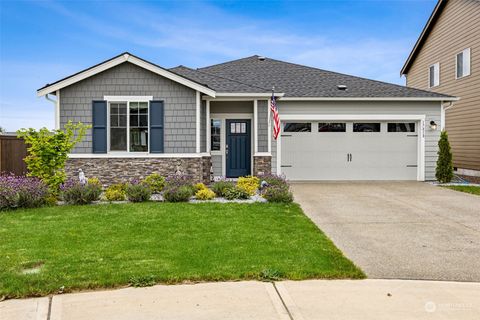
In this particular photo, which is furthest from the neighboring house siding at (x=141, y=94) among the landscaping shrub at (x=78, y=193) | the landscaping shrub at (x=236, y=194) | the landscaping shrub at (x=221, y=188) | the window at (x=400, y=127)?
the window at (x=400, y=127)

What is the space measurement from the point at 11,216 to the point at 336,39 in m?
19.1

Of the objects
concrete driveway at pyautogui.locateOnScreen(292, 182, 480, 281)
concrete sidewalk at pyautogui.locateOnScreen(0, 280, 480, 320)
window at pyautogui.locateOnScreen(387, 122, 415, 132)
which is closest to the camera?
concrete sidewalk at pyautogui.locateOnScreen(0, 280, 480, 320)

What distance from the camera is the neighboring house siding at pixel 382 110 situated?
15062 millimetres

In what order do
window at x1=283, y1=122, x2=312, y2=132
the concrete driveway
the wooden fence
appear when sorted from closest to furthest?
1. the concrete driveway
2. the wooden fence
3. window at x1=283, y1=122, x2=312, y2=132

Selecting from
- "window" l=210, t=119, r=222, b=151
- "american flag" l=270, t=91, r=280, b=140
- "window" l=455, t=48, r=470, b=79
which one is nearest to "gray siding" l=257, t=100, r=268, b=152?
"american flag" l=270, t=91, r=280, b=140

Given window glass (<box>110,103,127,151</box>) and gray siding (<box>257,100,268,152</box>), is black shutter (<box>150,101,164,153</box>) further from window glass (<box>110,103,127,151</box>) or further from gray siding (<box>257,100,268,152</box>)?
gray siding (<box>257,100,268,152</box>)

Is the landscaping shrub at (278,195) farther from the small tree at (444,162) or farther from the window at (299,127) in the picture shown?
the small tree at (444,162)

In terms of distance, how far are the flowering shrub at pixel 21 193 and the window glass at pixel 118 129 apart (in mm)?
3384

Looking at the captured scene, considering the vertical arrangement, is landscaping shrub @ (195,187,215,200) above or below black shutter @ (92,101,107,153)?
below

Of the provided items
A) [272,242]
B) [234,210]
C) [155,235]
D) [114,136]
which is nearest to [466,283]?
[272,242]

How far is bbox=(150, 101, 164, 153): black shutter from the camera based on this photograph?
1288 centimetres

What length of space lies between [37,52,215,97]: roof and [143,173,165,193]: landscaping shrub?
2910 mm

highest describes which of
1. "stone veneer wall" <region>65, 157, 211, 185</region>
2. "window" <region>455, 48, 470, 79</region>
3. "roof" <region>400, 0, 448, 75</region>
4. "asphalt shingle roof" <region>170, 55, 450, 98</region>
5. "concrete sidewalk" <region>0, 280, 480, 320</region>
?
"roof" <region>400, 0, 448, 75</region>

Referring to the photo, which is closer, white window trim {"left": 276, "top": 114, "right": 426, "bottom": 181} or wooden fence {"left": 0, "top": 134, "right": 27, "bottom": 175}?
wooden fence {"left": 0, "top": 134, "right": 27, "bottom": 175}
